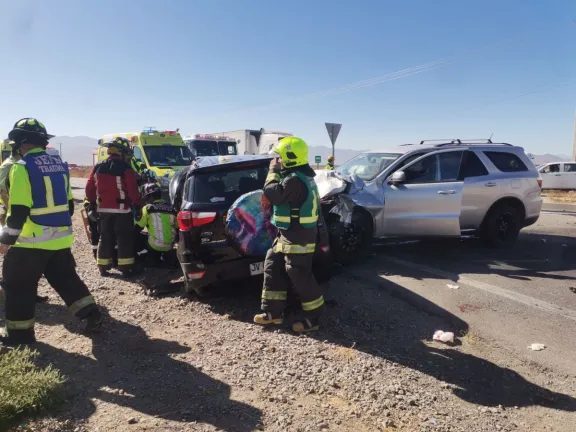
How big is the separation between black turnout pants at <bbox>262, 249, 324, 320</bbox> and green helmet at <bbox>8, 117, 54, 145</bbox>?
2.33 m

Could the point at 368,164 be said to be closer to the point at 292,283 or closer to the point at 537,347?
the point at 292,283

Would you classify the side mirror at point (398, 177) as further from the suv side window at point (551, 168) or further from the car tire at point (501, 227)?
the suv side window at point (551, 168)

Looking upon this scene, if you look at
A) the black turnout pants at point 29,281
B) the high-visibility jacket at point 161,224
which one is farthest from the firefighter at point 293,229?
the high-visibility jacket at point 161,224

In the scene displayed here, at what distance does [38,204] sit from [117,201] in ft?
7.59

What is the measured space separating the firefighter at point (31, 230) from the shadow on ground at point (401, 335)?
5.70 ft

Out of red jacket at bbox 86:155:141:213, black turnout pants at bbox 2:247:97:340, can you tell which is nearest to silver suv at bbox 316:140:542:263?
red jacket at bbox 86:155:141:213

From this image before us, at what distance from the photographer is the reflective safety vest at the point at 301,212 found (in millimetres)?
4137

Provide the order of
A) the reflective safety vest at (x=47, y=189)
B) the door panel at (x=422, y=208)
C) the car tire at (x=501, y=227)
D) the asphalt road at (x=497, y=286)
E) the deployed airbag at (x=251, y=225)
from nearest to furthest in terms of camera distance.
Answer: the reflective safety vest at (x=47, y=189) → the asphalt road at (x=497, y=286) → the deployed airbag at (x=251, y=225) → the door panel at (x=422, y=208) → the car tire at (x=501, y=227)

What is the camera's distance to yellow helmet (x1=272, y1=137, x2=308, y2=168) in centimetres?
409

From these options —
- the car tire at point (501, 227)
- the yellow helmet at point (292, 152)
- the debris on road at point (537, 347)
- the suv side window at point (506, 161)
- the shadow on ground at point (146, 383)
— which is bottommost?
the shadow on ground at point (146, 383)

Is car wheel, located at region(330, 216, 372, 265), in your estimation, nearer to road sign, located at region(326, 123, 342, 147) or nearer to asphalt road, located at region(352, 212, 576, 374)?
asphalt road, located at region(352, 212, 576, 374)

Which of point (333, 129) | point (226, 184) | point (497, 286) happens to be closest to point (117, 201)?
point (226, 184)

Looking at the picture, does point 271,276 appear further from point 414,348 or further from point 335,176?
point 335,176

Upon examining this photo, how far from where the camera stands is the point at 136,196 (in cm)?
631
